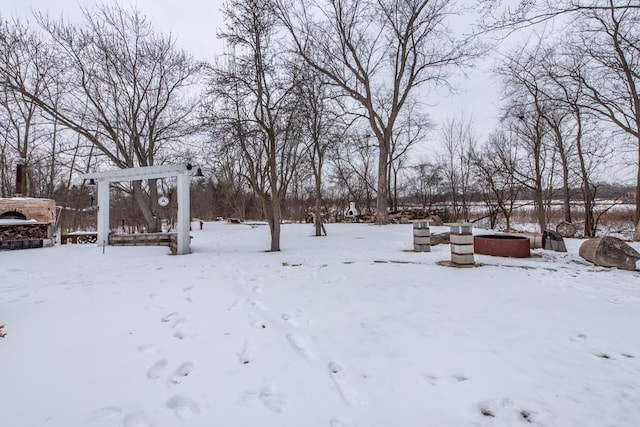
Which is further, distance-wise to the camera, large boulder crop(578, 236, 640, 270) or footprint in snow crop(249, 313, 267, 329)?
large boulder crop(578, 236, 640, 270)

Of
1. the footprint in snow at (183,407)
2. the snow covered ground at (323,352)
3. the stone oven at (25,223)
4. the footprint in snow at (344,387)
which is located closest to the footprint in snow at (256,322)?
the snow covered ground at (323,352)

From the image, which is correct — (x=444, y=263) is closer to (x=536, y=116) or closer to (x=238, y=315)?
(x=238, y=315)

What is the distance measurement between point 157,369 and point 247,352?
2.21 ft

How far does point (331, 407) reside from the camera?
1.79 metres

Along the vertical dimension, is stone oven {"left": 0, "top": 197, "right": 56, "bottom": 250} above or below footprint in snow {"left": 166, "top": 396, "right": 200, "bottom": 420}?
above

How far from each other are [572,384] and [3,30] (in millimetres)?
17622

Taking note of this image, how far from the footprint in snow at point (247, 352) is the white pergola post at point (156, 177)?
22.1ft

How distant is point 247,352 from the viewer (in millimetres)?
2488

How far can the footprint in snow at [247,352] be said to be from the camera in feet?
7.72

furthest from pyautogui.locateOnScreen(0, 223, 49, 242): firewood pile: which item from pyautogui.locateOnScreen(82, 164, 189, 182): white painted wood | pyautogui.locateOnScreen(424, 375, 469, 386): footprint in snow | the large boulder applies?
the large boulder

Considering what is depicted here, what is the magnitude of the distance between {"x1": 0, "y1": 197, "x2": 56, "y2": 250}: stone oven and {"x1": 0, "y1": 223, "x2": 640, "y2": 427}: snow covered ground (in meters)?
6.05

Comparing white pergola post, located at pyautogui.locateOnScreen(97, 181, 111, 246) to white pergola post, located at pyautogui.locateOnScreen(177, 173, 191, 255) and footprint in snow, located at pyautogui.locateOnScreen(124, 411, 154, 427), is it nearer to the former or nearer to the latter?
white pergola post, located at pyautogui.locateOnScreen(177, 173, 191, 255)

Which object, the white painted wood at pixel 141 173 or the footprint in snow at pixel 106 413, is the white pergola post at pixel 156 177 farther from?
the footprint in snow at pixel 106 413

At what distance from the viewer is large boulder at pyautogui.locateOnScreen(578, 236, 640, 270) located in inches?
218
